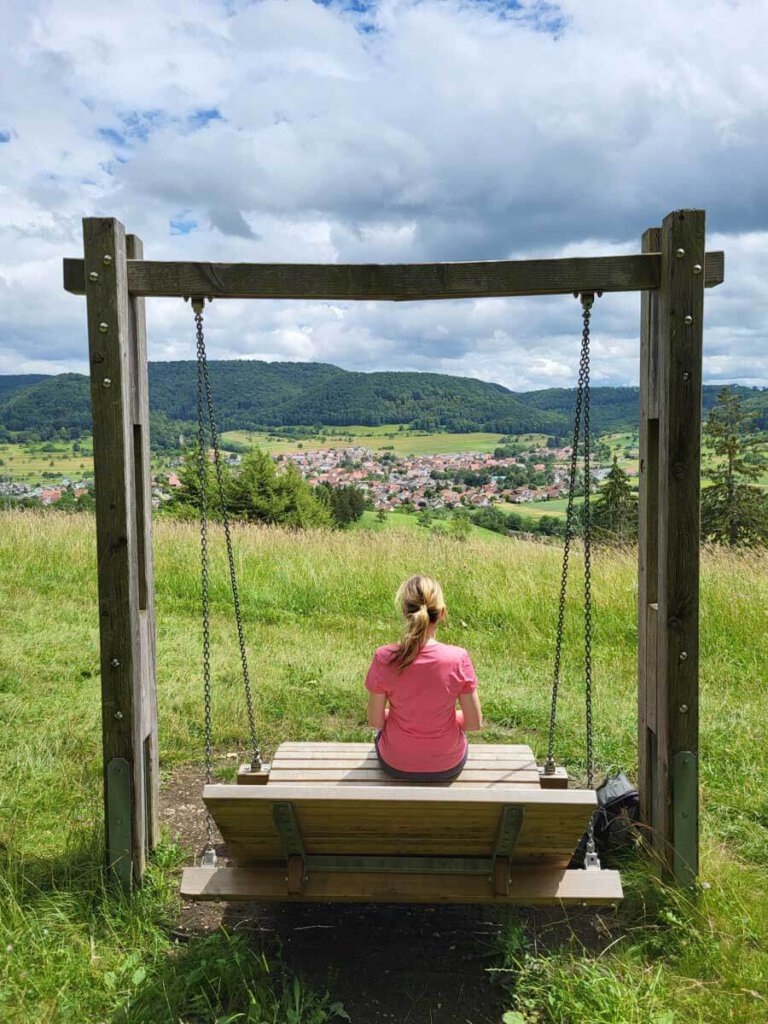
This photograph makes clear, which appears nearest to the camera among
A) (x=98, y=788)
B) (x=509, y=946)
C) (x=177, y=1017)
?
(x=177, y=1017)

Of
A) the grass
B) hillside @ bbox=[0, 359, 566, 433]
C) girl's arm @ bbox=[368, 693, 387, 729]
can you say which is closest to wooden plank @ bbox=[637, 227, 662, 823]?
the grass

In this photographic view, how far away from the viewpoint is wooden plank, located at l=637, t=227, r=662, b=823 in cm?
369

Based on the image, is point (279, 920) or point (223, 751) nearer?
point (279, 920)

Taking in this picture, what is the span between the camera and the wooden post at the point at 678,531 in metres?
3.41

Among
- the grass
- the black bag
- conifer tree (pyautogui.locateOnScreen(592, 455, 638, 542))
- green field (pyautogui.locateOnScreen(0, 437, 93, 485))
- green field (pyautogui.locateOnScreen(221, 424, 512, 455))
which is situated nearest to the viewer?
the grass

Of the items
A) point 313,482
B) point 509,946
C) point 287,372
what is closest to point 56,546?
point 509,946

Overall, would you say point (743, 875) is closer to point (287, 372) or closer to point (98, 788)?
point (98, 788)

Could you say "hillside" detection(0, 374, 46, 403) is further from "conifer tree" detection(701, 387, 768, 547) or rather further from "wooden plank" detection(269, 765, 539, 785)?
"wooden plank" detection(269, 765, 539, 785)

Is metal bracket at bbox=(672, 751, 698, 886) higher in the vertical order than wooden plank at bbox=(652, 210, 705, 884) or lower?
lower

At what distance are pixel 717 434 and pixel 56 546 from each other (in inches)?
1020

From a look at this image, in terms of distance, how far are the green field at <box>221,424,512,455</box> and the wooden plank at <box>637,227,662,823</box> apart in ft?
168

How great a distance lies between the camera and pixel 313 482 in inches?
1528

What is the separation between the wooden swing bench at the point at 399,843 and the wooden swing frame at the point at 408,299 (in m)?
0.58

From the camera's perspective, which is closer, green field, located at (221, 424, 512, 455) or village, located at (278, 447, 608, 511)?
village, located at (278, 447, 608, 511)
